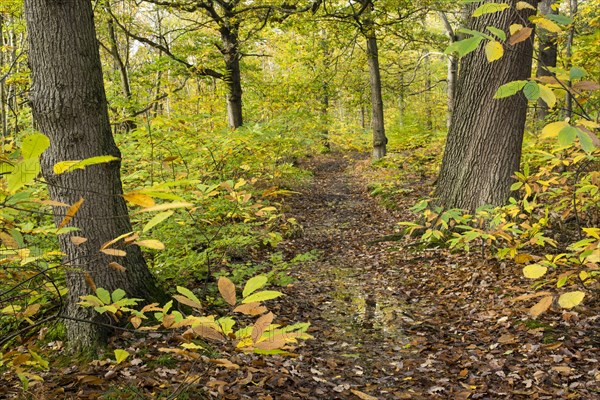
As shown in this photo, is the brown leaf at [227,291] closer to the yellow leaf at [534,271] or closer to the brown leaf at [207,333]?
the brown leaf at [207,333]

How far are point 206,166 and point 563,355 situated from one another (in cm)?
521

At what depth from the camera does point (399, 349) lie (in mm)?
3816

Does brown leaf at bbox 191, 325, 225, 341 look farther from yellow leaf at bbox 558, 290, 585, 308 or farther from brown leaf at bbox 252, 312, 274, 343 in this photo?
yellow leaf at bbox 558, 290, 585, 308

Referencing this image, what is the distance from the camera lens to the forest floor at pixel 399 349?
2797 millimetres

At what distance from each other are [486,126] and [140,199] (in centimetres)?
553

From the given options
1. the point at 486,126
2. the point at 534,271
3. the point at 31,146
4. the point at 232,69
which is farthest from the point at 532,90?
the point at 232,69

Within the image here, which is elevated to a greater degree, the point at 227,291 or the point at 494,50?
the point at 494,50

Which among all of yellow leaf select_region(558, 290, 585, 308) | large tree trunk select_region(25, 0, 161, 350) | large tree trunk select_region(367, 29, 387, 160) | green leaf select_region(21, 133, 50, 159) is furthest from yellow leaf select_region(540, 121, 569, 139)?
large tree trunk select_region(367, 29, 387, 160)

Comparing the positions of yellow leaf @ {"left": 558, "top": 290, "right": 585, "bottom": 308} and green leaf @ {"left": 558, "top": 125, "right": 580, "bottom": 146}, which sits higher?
green leaf @ {"left": 558, "top": 125, "right": 580, "bottom": 146}

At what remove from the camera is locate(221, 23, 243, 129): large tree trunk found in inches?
429

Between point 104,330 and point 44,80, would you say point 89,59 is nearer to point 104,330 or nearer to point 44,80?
point 44,80

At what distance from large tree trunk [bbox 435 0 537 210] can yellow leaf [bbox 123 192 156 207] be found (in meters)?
5.46

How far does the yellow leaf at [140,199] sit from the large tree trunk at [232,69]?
993 centimetres

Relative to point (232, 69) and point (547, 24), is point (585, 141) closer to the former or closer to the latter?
point (547, 24)
